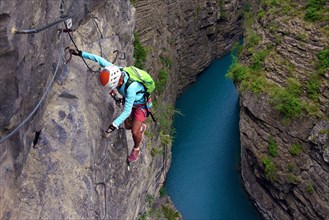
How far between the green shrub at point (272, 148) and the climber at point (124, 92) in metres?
6.13

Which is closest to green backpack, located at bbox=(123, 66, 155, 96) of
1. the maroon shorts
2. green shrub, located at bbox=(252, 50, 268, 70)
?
the maroon shorts

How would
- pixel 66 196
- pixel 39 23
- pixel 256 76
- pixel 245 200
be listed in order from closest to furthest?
pixel 39 23 → pixel 66 196 → pixel 256 76 → pixel 245 200

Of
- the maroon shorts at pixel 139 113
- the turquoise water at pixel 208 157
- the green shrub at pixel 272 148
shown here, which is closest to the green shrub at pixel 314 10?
the green shrub at pixel 272 148

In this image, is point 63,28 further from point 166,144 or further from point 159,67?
point 159,67

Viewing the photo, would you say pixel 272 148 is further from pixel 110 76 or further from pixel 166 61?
pixel 110 76

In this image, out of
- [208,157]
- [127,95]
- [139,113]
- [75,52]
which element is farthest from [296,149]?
[75,52]

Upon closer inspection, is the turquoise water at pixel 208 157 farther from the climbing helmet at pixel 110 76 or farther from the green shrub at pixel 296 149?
the climbing helmet at pixel 110 76

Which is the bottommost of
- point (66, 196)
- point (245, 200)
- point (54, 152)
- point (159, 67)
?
point (245, 200)

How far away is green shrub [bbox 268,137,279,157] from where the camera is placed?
1092 centimetres

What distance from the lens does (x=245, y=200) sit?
13.1 meters

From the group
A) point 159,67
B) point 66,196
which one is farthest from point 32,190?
point 159,67

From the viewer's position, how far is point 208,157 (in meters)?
14.9

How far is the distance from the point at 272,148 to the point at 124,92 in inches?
283

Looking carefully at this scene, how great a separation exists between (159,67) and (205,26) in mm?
7128
